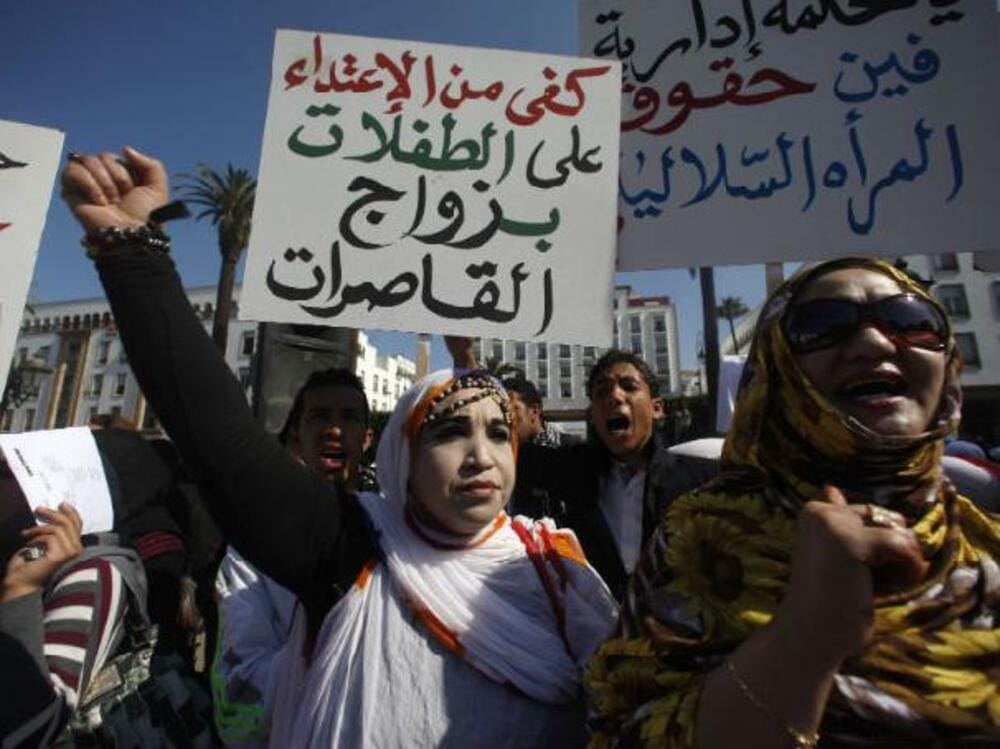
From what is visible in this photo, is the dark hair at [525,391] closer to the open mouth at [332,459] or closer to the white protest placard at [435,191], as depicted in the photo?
the open mouth at [332,459]

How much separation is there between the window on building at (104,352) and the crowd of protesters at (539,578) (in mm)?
62769

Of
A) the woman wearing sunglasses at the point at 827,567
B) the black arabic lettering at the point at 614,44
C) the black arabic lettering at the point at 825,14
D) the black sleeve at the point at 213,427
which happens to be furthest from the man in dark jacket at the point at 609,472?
the black arabic lettering at the point at 825,14

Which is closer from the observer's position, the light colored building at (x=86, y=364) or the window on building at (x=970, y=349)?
the window on building at (x=970, y=349)

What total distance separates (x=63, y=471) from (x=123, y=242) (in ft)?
2.54

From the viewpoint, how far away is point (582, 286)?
5.94 ft

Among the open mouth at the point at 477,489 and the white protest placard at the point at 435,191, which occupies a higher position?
the white protest placard at the point at 435,191

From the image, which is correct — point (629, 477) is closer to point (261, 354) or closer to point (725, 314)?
point (261, 354)

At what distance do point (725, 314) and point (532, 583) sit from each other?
65517mm

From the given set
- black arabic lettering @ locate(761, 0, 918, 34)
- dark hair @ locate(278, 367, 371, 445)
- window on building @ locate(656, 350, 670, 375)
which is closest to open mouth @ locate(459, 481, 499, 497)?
dark hair @ locate(278, 367, 371, 445)

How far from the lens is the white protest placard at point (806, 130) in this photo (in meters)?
1.97

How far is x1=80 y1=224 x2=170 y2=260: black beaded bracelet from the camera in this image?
1077mm

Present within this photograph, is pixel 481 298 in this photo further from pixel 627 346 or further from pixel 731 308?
pixel 627 346

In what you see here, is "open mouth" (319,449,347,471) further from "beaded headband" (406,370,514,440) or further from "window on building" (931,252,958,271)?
"window on building" (931,252,958,271)

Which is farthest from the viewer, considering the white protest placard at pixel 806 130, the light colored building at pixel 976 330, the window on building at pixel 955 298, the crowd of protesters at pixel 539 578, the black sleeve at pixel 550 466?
the window on building at pixel 955 298
